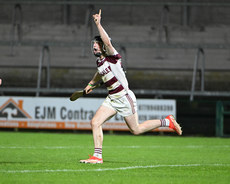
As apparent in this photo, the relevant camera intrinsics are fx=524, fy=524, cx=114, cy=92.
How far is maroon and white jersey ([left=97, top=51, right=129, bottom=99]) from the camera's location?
9305mm

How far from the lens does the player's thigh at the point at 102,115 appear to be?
30.1ft

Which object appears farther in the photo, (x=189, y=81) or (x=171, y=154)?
(x=189, y=81)

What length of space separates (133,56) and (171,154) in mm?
14963

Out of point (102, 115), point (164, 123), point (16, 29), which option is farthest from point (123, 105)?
point (16, 29)

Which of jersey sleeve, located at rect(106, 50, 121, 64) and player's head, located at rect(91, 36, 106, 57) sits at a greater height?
player's head, located at rect(91, 36, 106, 57)

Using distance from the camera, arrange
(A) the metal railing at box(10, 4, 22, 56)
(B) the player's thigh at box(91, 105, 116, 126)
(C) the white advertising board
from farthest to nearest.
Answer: (A) the metal railing at box(10, 4, 22, 56), (C) the white advertising board, (B) the player's thigh at box(91, 105, 116, 126)

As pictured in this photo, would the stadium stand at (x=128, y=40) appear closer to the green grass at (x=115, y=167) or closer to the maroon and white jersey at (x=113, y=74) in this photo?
the green grass at (x=115, y=167)

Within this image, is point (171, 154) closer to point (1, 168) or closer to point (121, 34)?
point (1, 168)

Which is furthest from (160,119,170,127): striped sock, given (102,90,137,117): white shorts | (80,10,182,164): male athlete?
(102,90,137,117): white shorts

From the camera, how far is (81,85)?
24.4 m

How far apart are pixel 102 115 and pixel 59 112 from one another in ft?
34.8

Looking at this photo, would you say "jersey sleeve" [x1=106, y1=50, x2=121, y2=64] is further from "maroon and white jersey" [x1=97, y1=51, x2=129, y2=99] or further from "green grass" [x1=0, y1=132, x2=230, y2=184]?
"green grass" [x1=0, y1=132, x2=230, y2=184]

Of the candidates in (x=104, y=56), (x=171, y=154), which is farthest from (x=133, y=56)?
(x=104, y=56)

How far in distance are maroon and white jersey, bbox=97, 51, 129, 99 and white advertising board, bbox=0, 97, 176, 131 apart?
32.8 ft
